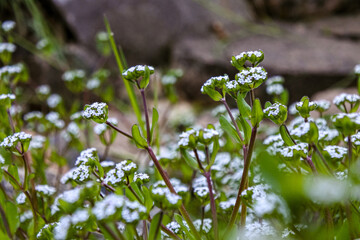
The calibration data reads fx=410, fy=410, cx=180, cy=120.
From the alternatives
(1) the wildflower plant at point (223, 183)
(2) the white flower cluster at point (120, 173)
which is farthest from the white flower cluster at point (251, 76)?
(2) the white flower cluster at point (120, 173)

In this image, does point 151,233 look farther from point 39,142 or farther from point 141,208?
point 39,142

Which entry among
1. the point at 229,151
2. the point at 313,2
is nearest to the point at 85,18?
the point at 313,2

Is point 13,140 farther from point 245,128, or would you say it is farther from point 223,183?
point 223,183

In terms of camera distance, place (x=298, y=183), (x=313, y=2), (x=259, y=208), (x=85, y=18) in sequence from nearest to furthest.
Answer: (x=298, y=183) < (x=259, y=208) < (x=85, y=18) < (x=313, y=2)

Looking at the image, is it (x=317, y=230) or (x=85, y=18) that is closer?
(x=317, y=230)

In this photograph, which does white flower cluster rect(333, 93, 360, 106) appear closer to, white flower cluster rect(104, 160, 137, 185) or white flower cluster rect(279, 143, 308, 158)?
white flower cluster rect(279, 143, 308, 158)

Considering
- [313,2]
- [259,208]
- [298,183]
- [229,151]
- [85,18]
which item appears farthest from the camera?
[313,2]

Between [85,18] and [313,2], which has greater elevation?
[313,2]
